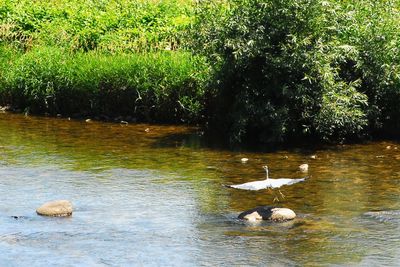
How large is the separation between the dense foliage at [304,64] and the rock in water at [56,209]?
5.34m

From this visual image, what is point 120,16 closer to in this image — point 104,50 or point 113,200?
point 104,50

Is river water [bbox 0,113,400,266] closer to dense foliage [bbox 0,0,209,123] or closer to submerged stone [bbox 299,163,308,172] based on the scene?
submerged stone [bbox 299,163,308,172]

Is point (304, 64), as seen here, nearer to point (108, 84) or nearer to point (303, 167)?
point (303, 167)

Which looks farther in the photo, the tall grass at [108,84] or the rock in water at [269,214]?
the tall grass at [108,84]

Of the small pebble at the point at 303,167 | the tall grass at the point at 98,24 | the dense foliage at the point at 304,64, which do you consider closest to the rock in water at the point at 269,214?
the small pebble at the point at 303,167

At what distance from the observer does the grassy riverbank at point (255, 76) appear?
655 inches

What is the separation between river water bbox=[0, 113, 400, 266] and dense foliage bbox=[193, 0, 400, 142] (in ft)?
2.17

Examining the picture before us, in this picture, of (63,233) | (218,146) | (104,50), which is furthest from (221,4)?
(63,233)

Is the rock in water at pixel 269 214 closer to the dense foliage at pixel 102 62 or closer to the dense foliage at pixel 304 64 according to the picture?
the dense foliage at pixel 304 64

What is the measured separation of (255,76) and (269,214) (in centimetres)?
574

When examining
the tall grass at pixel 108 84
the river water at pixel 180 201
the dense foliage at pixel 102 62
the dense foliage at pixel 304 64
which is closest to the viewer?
the river water at pixel 180 201

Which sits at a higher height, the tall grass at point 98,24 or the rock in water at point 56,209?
the tall grass at point 98,24

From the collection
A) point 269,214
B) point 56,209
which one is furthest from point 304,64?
point 56,209

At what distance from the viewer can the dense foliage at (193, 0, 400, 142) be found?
54.3 feet
